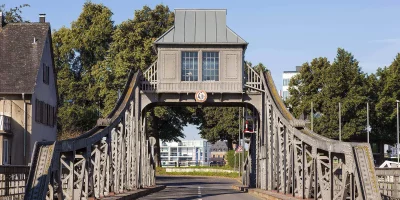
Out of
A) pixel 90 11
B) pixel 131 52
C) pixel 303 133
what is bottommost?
pixel 303 133

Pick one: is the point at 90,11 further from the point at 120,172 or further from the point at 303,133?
the point at 303,133

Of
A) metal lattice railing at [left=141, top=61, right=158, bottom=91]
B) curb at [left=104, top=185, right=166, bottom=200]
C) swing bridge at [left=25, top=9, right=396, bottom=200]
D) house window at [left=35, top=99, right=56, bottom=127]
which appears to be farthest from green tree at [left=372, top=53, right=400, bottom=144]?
metal lattice railing at [left=141, top=61, right=158, bottom=91]

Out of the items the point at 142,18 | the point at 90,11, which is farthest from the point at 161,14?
the point at 90,11

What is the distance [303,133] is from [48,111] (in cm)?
3309

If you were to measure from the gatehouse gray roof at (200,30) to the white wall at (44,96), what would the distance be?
11648 mm

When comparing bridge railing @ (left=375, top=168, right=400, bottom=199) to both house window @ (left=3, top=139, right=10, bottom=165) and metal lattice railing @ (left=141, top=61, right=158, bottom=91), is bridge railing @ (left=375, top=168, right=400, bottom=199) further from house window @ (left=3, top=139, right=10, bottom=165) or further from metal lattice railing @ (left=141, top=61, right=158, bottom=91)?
house window @ (left=3, top=139, right=10, bottom=165)

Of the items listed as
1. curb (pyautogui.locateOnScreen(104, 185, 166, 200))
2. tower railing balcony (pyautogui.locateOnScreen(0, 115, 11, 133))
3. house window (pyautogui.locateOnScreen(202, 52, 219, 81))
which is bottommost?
curb (pyautogui.locateOnScreen(104, 185, 166, 200))

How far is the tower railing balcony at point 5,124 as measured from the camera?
50.3 meters

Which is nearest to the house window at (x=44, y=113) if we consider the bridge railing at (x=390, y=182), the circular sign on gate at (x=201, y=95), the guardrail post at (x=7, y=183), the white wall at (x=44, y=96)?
the white wall at (x=44, y=96)

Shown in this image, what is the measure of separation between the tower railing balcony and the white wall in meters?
1.85

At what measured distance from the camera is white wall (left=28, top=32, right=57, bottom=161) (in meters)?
52.9

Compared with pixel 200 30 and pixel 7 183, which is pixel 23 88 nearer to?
pixel 200 30

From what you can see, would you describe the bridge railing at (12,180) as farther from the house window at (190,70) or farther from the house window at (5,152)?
the house window at (5,152)

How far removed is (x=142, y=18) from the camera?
3187 inches
